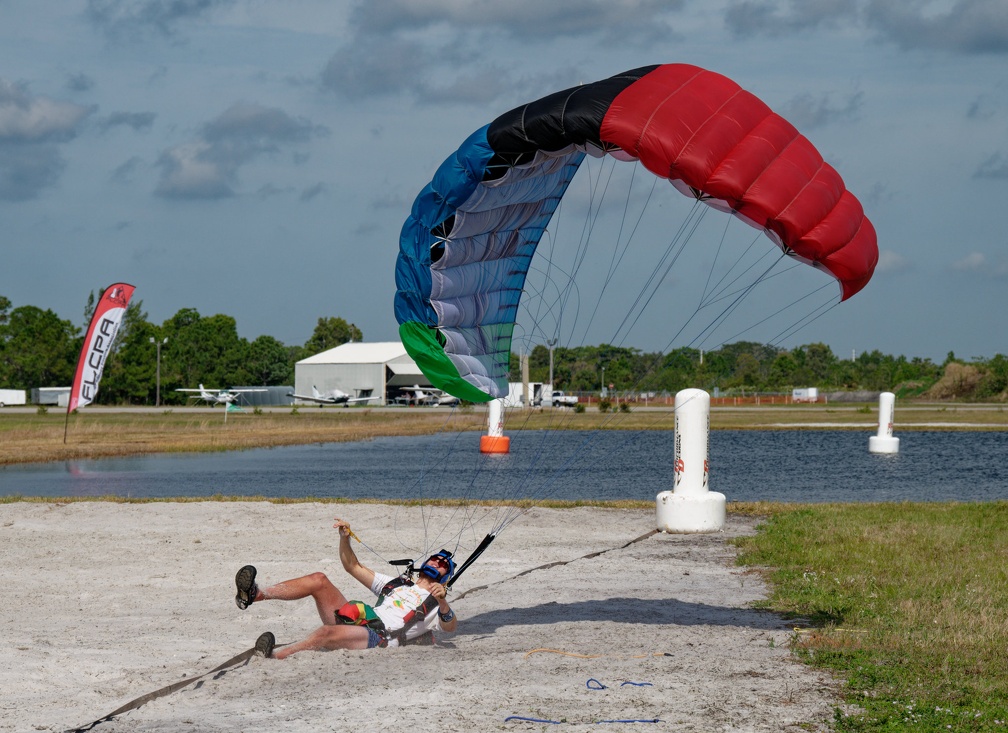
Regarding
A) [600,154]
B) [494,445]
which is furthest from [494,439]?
[600,154]

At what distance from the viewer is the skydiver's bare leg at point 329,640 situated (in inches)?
314

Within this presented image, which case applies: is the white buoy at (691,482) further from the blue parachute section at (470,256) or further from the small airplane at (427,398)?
the small airplane at (427,398)

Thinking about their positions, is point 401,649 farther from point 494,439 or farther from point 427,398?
point 427,398

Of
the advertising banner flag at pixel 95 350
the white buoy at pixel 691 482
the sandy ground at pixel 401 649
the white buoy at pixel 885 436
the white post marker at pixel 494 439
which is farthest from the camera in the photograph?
the white post marker at pixel 494 439

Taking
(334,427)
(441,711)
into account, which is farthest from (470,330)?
(334,427)

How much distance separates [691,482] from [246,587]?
8690mm

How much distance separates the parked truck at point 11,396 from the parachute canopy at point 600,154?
102627 millimetres

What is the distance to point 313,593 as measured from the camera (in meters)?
8.38

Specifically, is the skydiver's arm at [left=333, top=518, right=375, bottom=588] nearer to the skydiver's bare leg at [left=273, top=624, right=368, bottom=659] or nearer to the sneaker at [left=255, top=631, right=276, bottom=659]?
the skydiver's bare leg at [left=273, top=624, right=368, bottom=659]

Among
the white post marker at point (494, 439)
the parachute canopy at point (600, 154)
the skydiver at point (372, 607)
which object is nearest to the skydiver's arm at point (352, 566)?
the skydiver at point (372, 607)

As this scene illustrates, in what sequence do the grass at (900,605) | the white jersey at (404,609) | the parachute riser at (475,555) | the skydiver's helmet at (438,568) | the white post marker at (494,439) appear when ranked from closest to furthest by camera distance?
the grass at (900,605), the white jersey at (404,609), the skydiver's helmet at (438,568), the parachute riser at (475,555), the white post marker at (494,439)

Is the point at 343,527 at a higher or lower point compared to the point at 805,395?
lower

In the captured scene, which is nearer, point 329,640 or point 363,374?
point 329,640

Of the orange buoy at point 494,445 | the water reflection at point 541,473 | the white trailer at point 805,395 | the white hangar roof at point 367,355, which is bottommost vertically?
the water reflection at point 541,473
